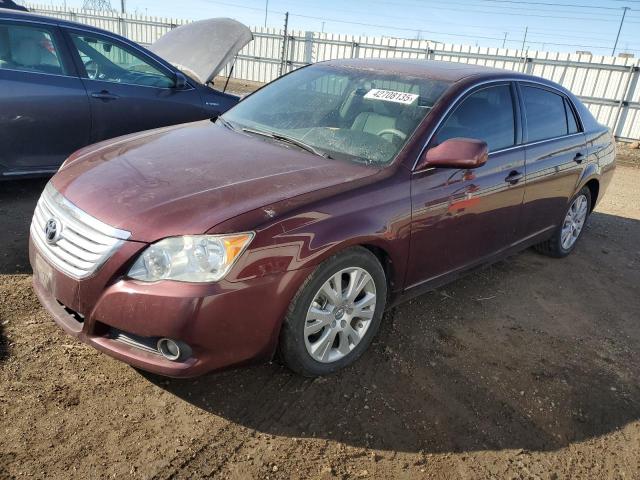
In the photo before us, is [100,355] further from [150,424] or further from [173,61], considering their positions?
[173,61]

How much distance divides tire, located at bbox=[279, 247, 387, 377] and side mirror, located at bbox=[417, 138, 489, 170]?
670 mm

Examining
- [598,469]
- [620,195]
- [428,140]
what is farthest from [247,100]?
[620,195]

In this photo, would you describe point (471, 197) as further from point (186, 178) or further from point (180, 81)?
point (180, 81)

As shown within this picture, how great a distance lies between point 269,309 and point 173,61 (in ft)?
19.0

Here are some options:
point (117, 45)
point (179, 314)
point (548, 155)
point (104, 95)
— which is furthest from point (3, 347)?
point (548, 155)

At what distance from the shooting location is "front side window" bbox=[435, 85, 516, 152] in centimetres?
329

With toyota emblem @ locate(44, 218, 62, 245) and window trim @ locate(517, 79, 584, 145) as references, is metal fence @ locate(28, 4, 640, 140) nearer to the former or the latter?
window trim @ locate(517, 79, 584, 145)

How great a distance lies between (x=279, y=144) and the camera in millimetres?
3242

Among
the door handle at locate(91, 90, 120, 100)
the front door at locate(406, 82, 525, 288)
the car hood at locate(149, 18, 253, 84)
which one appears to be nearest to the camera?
the front door at locate(406, 82, 525, 288)

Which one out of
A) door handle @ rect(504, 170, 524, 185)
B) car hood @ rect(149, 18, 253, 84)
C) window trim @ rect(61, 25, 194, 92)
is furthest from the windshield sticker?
car hood @ rect(149, 18, 253, 84)

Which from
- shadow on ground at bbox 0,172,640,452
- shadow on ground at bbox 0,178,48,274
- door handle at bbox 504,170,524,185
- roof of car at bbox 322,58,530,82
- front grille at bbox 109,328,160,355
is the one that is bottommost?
shadow on ground at bbox 0,178,48,274

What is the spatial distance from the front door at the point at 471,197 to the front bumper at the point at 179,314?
0.98m

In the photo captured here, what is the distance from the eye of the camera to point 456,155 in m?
2.94

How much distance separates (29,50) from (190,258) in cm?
373
